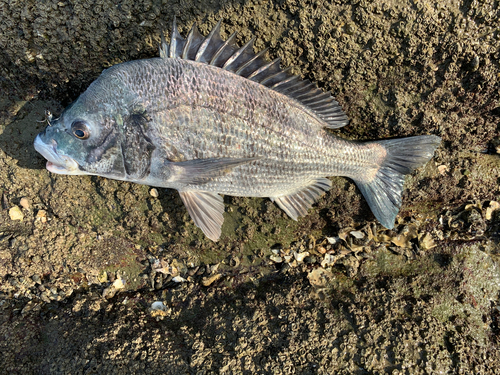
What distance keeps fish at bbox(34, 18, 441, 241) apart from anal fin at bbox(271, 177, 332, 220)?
13 cm

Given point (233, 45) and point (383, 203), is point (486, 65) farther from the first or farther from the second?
point (233, 45)

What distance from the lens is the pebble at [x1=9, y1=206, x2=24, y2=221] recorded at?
2.95 m

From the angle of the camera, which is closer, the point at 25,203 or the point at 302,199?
the point at 302,199

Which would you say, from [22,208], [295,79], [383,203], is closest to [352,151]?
[383,203]

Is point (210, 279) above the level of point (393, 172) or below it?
below

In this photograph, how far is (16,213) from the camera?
296 cm

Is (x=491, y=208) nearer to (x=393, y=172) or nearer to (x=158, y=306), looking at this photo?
(x=393, y=172)

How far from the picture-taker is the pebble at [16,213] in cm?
295

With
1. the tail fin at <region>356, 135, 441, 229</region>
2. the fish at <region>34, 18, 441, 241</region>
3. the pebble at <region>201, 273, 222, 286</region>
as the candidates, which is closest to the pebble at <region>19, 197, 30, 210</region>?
the fish at <region>34, 18, 441, 241</region>

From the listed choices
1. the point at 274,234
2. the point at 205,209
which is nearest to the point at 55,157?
the point at 205,209

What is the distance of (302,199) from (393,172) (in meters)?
0.85

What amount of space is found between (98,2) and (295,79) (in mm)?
1632

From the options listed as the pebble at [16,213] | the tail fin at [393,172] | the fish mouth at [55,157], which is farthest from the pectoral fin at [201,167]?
the pebble at [16,213]

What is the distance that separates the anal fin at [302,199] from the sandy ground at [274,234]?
5.1 inches
